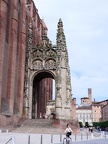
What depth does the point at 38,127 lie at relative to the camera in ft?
109

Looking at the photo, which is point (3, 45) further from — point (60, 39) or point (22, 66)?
point (60, 39)

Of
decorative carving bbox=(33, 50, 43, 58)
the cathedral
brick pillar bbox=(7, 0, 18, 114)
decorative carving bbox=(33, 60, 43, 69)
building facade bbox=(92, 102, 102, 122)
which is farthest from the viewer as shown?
building facade bbox=(92, 102, 102, 122)

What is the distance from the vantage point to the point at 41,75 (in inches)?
1748

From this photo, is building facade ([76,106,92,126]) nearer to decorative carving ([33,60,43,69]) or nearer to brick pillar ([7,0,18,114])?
decorative carving ([33,60,43,69])

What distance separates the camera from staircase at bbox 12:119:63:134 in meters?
31.7

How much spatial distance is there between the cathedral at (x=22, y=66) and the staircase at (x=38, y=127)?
120 cm

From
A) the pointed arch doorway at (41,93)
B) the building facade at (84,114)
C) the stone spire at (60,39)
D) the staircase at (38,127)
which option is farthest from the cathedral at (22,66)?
the building facade at (84,114)

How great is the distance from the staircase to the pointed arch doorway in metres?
9.41

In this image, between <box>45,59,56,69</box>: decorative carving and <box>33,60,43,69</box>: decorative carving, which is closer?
<box>45,59,56,69</box>: decorative carving

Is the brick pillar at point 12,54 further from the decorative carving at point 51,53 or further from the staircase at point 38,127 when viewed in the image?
the decorative carving at point 51,53

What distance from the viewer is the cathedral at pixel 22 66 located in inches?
1271

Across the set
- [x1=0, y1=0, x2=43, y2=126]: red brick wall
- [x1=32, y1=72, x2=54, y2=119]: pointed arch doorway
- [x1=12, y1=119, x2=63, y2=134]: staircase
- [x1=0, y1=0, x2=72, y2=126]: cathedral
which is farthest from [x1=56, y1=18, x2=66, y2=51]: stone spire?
[x1=12, y1=119, x2=63, y2=134]: staircase

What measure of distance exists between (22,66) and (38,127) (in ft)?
31.5

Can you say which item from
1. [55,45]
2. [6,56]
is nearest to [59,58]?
[55,45]
